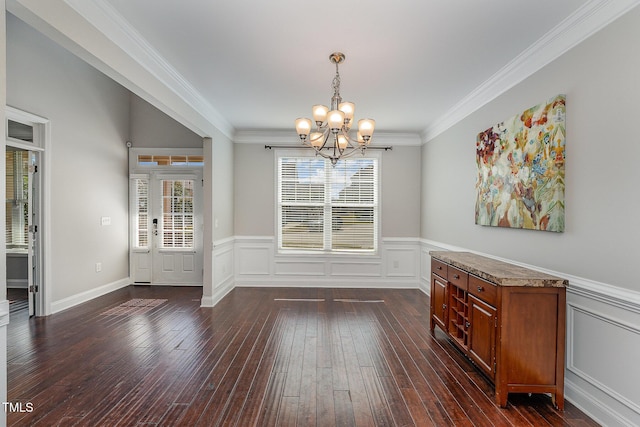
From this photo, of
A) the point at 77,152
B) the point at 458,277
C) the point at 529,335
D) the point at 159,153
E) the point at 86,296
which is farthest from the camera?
the point at 159,153

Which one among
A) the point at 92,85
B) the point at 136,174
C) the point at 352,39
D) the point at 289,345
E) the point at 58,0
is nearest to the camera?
the point at 58,0

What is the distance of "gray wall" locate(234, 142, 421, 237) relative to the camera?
603 cm

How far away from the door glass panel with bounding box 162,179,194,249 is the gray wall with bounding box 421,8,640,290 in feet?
16.3

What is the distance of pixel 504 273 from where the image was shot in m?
2.54

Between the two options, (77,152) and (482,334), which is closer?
(482,334)

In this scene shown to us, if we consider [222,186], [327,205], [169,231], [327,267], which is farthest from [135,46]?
[327,267]

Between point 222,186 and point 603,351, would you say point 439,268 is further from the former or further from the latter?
point 222,186

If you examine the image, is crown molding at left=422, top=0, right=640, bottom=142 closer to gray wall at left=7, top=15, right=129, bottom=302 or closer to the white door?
the white door

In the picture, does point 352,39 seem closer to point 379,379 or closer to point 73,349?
point 379,379

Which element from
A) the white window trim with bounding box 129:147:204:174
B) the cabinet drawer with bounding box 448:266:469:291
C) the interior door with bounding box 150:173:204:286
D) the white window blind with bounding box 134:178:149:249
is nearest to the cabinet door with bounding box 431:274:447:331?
the cabinet drawer with bounding box 448:266:469:291

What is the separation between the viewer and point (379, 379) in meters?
2.74

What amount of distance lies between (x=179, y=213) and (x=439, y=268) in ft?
14.8

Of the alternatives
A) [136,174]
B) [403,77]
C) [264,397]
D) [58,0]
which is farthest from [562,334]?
[136,174]

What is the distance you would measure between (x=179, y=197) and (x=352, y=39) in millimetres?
4399
